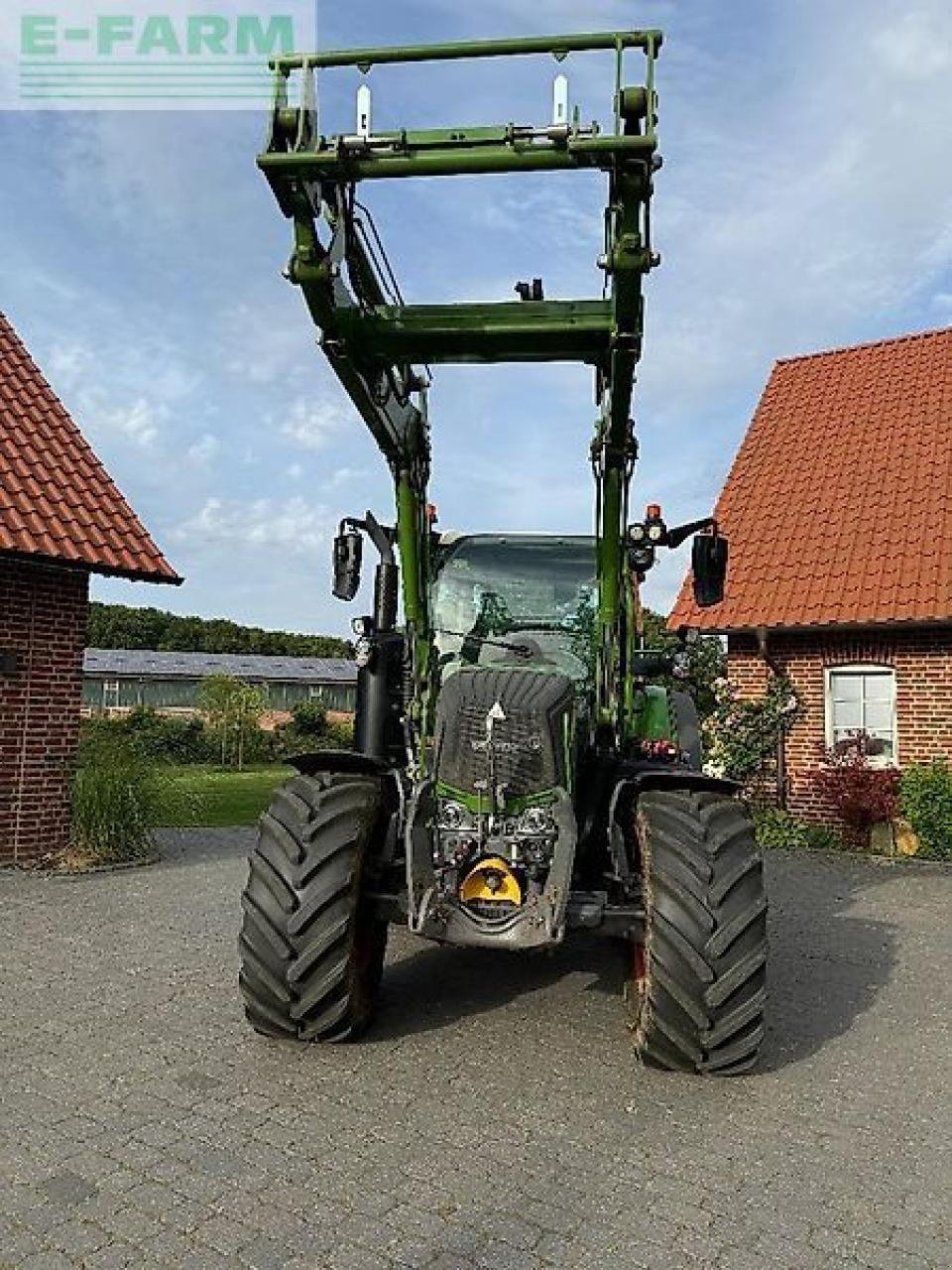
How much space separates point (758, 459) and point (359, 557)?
10769 millimetres

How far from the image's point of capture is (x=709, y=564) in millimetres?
5984

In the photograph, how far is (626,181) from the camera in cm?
412

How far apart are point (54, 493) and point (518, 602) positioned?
5550 millimetres

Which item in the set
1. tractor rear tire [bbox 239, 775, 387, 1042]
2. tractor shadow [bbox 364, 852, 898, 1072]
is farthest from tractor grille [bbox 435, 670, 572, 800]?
tractor shadow [bbox 364, 852, 898, 1072]

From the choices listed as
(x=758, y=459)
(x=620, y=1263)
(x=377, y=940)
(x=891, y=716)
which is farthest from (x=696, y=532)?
(x=758, y=459)

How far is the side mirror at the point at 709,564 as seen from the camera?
5.98 meters

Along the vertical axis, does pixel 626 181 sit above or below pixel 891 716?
above

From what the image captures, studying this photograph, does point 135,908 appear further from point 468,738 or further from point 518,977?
point 468,738

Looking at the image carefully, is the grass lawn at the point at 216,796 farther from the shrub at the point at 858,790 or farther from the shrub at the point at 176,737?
the shrub at the point at 858,790

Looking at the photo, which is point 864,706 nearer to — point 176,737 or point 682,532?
point 682,532

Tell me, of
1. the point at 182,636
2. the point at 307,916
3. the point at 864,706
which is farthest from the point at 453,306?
the point at 182,636

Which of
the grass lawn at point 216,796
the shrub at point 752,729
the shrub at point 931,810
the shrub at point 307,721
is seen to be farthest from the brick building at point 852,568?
the shrub at point 307,721

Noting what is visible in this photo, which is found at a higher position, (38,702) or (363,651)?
(363,651)

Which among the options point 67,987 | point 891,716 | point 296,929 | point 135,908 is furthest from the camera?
point 891,716
